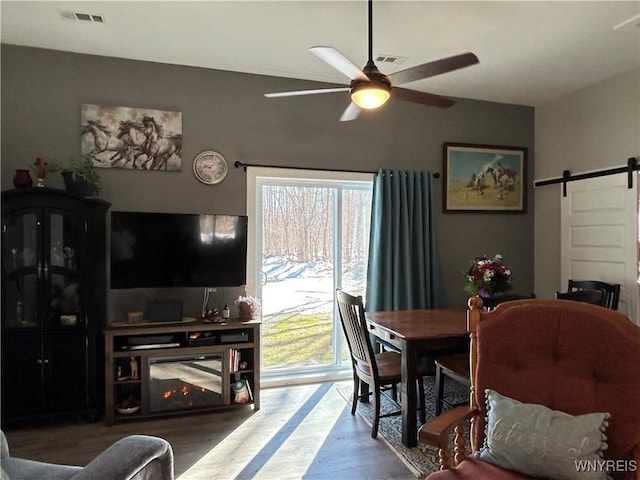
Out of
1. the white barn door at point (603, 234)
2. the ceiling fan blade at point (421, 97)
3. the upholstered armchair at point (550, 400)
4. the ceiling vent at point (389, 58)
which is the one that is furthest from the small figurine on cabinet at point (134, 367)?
the white barn door at point (603, 234)

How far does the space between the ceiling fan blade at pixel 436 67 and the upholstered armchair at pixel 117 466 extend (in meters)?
2.19

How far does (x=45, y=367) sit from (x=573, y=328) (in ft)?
11.0

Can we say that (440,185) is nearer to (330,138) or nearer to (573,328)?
(330,138)

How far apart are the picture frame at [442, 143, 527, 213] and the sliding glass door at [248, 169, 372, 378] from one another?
0.94 m

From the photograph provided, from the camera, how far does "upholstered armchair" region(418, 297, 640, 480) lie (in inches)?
60.6

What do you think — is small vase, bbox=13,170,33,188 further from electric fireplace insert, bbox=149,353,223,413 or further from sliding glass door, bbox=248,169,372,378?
sliding glass door, bbox=248,169,372,378

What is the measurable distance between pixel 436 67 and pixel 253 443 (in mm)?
2647

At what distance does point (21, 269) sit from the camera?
9.61 ft

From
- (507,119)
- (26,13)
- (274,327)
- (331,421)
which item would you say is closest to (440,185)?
(507,119)

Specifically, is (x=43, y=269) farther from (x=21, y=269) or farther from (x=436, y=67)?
(x=436, y=67)

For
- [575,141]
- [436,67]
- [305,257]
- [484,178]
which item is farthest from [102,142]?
[575,141]

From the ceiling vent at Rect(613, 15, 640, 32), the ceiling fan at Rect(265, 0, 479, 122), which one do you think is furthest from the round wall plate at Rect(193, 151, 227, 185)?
the ceiling vent at Rect(613, 15, 640, 32)

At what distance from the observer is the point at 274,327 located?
157 inches

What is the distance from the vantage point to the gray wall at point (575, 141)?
145 inches
